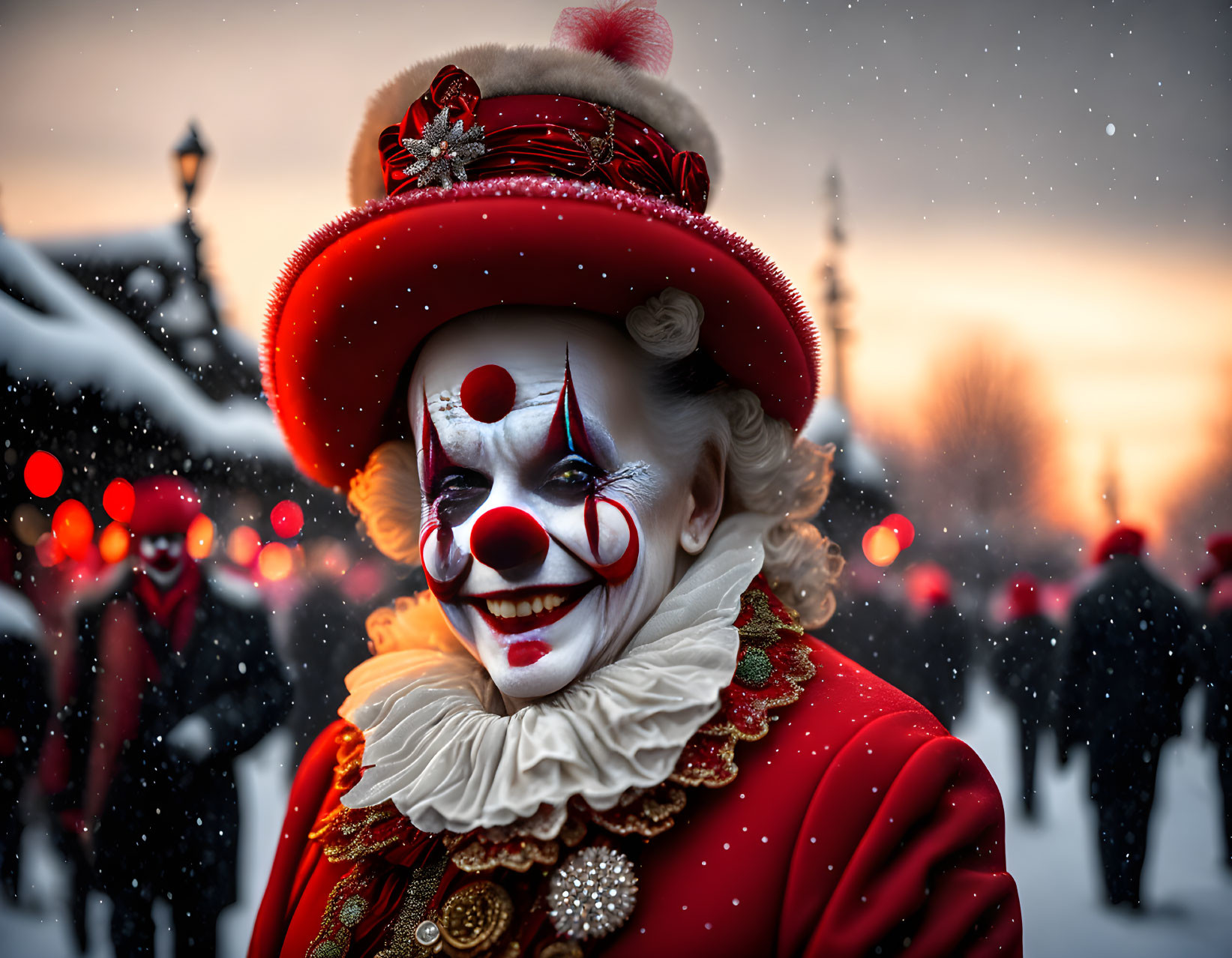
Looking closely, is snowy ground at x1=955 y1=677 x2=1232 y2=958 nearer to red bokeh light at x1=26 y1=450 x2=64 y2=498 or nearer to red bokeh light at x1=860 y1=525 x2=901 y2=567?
red bokeh light at x1=860 y1=525 x2=901 y2=567

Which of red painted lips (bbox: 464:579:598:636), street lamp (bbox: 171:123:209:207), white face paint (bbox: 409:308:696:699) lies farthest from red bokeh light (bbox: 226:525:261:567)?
red painted lips (bbox: 464:579:598:636)

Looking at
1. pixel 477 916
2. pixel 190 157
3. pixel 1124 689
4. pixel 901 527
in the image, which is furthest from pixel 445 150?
pixel 1124 689

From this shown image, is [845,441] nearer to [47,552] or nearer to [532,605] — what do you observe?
[532,605]

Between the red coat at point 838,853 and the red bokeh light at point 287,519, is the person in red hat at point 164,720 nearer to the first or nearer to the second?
the red bokeh light at point 287,519

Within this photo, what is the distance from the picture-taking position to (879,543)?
2590 mm

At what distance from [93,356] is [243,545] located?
0.69 metres

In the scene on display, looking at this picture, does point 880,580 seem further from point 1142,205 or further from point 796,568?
point 796,568

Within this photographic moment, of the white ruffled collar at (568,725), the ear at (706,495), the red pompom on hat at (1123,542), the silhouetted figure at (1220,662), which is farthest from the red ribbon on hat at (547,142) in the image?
the silhouetted figure at (1220,662)

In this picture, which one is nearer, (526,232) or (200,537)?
(526,232)

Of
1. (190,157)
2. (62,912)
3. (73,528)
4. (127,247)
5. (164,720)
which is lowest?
(62,912)

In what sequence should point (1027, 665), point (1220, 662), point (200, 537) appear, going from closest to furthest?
point (1220, 662) → point (200, 537) → point (1027, 665)

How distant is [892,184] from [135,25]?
2.23 metres

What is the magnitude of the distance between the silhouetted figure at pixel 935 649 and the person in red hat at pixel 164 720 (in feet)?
6.45

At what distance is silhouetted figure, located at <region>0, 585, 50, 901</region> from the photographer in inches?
95.4
